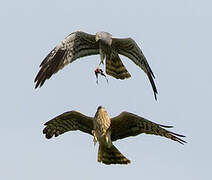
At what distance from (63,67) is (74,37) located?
1051 mm

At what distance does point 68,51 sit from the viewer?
18625 millimetres

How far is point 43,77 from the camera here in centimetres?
1730

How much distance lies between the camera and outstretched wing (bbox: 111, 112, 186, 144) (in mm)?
15703

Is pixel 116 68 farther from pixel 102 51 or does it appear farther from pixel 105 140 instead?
pixel 105 140

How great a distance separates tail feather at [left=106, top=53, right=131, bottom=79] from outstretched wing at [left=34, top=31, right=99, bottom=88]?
44cm

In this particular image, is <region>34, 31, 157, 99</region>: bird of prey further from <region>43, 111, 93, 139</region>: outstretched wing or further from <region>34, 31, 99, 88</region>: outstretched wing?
<region>43, 111, 93, 139</region>: outstretched wing

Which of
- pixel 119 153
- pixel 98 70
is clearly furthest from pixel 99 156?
pixel 98 70

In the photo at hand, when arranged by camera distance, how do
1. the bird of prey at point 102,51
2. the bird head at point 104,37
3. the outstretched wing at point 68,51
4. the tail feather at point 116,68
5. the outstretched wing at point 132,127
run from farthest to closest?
the tail feather at point 116,68 → the bird head at point 104,37 → the bird of prey at point 102,51 → the outstretched wing at point 68,51 → the outstretched wing at point 132,127

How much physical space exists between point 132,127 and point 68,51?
10.1ft

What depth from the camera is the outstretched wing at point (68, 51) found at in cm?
1783

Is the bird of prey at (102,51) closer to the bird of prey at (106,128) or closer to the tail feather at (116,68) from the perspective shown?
the tail feather at (116,68)

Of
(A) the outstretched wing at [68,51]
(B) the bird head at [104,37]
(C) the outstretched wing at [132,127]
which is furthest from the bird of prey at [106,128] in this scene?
(B) the bird head at [104,37]

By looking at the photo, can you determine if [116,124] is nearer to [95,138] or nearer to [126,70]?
[95,138]

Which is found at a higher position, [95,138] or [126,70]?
[126,70]
